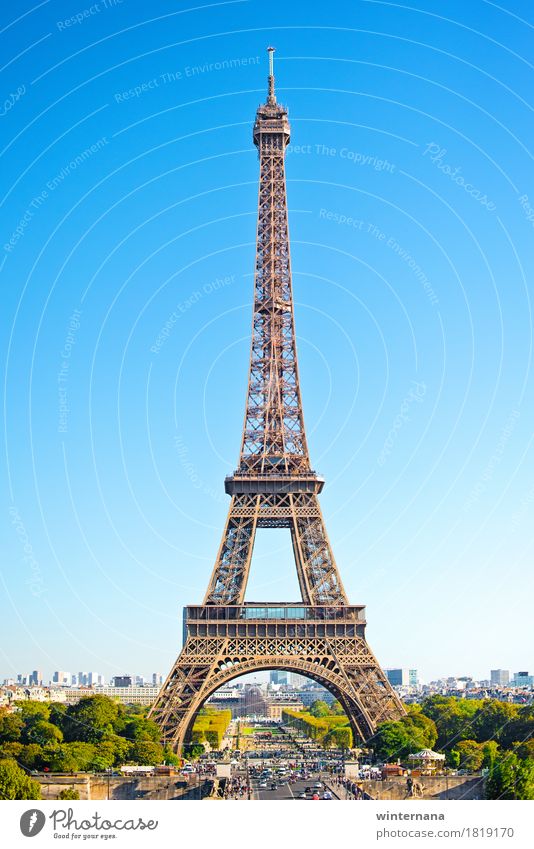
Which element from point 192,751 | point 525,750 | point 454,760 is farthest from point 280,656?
point 192,751

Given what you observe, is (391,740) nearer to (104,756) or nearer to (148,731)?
(148,731)

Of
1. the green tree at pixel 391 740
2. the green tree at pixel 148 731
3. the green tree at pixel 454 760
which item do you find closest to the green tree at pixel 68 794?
the green tree at pixel 148 731

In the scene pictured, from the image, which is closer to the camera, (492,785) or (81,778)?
(492,785)

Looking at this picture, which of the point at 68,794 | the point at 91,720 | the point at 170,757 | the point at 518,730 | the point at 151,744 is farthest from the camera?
the point at 91,720

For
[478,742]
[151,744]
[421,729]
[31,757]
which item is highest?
[421,729]
